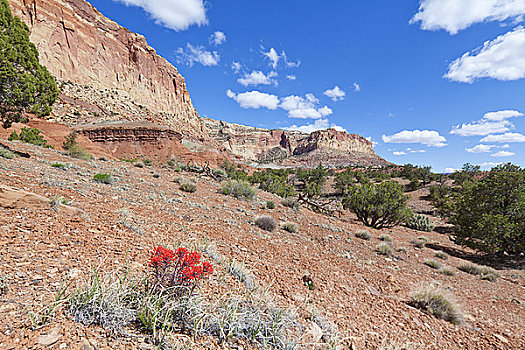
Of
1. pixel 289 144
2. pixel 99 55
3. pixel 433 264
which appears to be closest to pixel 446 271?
pixel 433 264

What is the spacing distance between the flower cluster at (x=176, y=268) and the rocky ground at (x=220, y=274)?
49 centimetres

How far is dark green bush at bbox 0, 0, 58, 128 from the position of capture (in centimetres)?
1006

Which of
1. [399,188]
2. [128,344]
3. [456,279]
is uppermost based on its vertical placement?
[399,188]

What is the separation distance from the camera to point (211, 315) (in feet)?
7.74

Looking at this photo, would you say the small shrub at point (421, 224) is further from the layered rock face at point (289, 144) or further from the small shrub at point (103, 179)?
the layered rock face at point (289, 144)

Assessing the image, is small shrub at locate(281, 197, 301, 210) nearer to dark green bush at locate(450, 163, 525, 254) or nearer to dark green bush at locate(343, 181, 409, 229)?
dark green bush at locate(343, 181, 409, 229)

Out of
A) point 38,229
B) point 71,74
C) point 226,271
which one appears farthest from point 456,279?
point 71,74

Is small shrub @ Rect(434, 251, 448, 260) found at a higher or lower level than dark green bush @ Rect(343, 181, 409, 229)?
lower

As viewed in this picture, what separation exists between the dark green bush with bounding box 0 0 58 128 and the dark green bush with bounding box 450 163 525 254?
24354 millimetres

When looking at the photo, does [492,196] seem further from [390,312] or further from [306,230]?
[390,312]

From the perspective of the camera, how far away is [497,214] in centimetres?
1156

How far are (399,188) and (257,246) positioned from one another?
1367 centimetres

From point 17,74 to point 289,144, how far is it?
586 feet

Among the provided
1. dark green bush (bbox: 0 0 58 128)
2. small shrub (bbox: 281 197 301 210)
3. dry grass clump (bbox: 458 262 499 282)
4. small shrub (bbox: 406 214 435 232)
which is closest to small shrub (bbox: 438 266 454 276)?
dry grass clump (bbox: 458 262 499 282)
